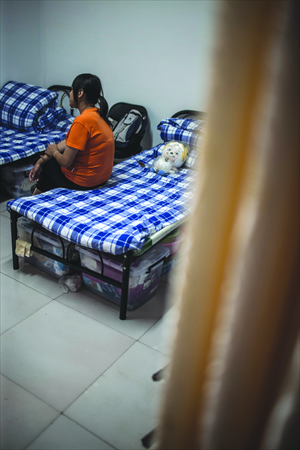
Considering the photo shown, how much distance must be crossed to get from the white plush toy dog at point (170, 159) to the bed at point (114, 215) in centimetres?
11

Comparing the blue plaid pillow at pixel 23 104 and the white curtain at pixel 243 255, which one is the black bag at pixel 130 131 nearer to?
the blue plaid pillow at pixel 23 104

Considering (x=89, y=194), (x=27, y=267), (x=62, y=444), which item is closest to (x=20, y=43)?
(x=89, y=194)

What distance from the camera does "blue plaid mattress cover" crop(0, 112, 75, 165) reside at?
2948mm

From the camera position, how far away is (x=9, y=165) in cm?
298

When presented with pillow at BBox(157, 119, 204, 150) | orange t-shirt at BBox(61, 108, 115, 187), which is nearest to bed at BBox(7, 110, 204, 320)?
orange t-shirt at BBox(61, 108, 115, 187)

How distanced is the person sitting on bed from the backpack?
94 centimetres

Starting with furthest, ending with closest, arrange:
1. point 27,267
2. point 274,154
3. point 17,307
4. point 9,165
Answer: point 9,165 → point 27,267 → point 17,307 → point 274,154

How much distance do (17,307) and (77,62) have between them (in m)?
2.91

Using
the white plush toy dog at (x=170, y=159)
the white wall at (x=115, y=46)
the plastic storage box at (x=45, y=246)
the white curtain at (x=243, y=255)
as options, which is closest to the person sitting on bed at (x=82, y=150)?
the plastic storage box at (x=45, y=246)

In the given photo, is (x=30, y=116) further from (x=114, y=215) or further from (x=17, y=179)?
(x=114, y=215)

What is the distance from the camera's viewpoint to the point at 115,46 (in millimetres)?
3570

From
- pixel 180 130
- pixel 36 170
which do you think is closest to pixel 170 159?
pixel 180 130

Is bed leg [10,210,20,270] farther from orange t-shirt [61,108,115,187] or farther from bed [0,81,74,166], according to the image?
bed [0,81,74,166]

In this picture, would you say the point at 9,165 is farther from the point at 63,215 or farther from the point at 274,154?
the point at 274,154
